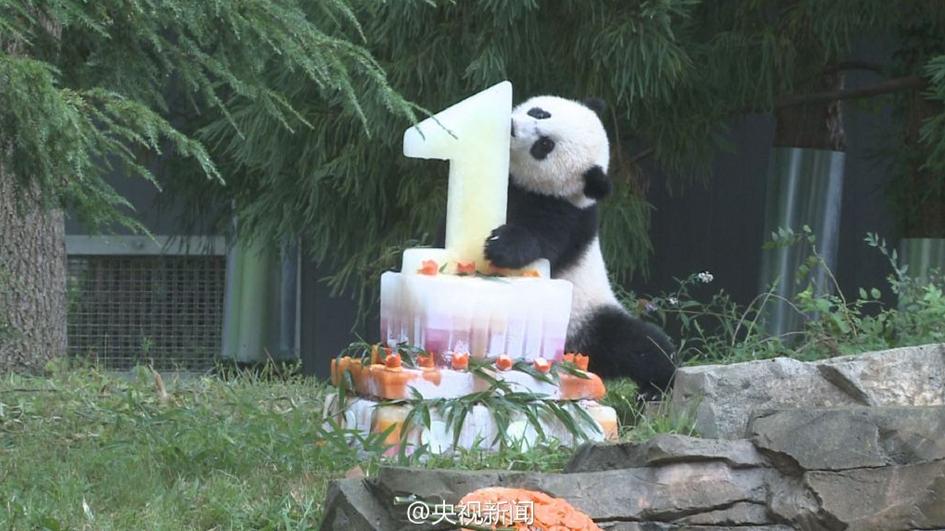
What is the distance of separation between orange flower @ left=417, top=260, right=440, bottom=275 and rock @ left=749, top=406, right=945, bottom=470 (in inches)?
50.0

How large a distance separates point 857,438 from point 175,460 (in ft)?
6.48

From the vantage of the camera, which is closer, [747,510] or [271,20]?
[747,510]

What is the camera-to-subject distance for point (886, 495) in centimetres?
328

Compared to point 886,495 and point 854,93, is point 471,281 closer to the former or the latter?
point 886,495

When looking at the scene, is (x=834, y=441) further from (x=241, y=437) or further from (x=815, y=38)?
(x=815, y=38)

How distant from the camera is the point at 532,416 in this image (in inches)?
158

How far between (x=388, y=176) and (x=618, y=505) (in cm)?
379

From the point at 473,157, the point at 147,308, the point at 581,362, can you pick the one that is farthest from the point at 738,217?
the point at 473,157

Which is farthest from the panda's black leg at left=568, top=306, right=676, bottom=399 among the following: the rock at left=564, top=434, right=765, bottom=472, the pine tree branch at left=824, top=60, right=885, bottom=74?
the pine tree branch at left=824, top=60, right=885, bottom=74

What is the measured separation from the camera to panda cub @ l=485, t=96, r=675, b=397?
4.41 m

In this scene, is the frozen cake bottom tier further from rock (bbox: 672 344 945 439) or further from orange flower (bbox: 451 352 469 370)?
rock (bbox: 672 344 945 439)

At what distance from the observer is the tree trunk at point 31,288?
237 inches

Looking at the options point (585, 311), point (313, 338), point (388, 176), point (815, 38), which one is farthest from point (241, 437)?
point (313, 338)

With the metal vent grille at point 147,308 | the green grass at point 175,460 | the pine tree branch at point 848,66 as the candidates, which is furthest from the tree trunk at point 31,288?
the pine tree branch at point 848,66
